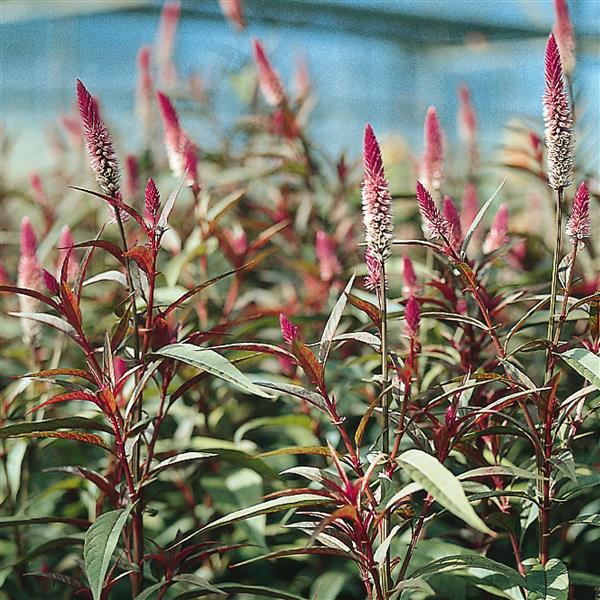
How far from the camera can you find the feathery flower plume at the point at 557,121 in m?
1.00

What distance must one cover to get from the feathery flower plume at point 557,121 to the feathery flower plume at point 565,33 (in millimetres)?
373

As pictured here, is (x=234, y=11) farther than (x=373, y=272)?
Yes

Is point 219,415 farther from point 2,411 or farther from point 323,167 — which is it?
point 323,167

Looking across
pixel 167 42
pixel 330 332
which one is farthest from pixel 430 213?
pixel 167 42

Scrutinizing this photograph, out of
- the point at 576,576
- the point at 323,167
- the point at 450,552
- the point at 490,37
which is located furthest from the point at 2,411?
the point at 490,37

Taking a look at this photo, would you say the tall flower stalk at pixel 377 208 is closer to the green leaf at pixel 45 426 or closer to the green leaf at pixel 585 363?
the green leaf at pixel 585 363

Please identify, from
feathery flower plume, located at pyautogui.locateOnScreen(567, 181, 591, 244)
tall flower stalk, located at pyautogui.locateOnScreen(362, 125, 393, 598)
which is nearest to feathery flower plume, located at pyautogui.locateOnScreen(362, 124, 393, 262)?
tall flower stalk, located at pyautogui.locateOnScreen(362, 125, 393, 598)

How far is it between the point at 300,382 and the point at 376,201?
0.77 meters

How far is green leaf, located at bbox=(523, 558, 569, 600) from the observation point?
1062mm

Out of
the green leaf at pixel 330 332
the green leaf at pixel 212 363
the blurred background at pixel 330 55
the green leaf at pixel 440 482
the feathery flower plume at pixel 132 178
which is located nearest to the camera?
the green leaf at pixel 440 482

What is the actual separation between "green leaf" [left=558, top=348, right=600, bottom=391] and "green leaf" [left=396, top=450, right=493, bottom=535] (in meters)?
0.21

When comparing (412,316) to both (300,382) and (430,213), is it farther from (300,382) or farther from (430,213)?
(300,382)

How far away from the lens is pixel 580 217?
1.02 metres

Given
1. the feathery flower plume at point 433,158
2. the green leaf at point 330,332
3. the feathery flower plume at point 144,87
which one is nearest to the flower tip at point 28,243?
the green leaf at point 330,332
